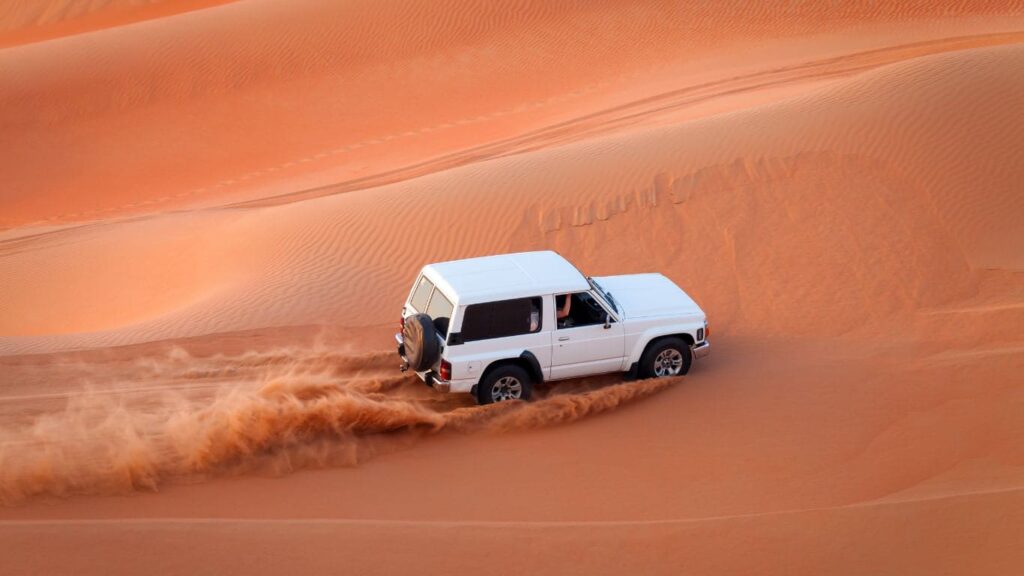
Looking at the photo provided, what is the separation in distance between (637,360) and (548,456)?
175 centimetres

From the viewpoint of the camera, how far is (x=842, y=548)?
814cm

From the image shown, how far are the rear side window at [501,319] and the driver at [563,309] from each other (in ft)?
0.84

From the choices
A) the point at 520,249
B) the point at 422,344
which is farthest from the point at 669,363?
the point at 520,249

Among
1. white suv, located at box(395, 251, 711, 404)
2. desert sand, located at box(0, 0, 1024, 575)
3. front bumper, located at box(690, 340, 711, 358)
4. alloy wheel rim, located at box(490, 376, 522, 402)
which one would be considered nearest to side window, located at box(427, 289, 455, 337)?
white suv, located at box(395, 251, 711, 404)

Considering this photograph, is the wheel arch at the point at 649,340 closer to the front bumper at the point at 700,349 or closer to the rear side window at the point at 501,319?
the front bumper at the point at 700,349

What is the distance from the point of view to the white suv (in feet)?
32.4

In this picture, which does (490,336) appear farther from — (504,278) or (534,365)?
(504,278)

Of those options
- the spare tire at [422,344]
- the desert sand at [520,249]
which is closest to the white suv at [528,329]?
the spare tire at [422,344]

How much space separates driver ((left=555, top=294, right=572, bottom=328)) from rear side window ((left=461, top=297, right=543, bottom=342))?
0.84 feet

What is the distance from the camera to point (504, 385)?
10141 mm

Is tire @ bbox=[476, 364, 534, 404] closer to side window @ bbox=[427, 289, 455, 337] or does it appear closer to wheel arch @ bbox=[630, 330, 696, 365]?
side window @ bbox=[427, 289, 455, 337]

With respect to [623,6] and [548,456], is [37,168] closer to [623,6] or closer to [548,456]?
[623,6]

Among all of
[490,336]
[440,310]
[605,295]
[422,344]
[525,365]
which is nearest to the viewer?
[422,344]

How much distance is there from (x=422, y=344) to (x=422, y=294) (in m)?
0.87
